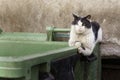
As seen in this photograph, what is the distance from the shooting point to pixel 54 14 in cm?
291

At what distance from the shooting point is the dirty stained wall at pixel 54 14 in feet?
8.92

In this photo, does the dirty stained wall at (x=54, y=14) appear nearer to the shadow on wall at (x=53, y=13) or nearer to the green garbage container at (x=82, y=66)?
the shadow on wall at (x=53, y=13)

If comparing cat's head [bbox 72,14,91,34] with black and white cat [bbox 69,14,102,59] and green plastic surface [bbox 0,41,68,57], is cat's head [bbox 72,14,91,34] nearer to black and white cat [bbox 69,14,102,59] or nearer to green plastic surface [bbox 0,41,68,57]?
black and white cat [bbox 69,14,102,59]

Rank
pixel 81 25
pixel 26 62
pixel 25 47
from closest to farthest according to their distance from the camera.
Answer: pixel 26 62, pixel 81 25, pixel 25 47

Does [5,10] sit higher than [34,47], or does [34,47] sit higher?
[5,10]

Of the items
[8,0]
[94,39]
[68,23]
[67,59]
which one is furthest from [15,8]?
[67,59]

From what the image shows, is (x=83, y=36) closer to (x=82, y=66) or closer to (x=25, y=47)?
(x=82, y=66)

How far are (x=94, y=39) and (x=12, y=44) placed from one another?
0.56m

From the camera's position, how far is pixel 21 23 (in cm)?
301

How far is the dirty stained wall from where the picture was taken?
272 centimetres

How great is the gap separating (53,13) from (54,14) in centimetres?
1

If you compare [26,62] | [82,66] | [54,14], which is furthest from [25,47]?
[26,62]

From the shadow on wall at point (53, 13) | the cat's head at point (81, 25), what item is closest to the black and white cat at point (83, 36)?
the cat's head at point (81, 25)

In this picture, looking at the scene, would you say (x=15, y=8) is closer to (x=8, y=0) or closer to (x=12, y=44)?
(x=8, y=0)
